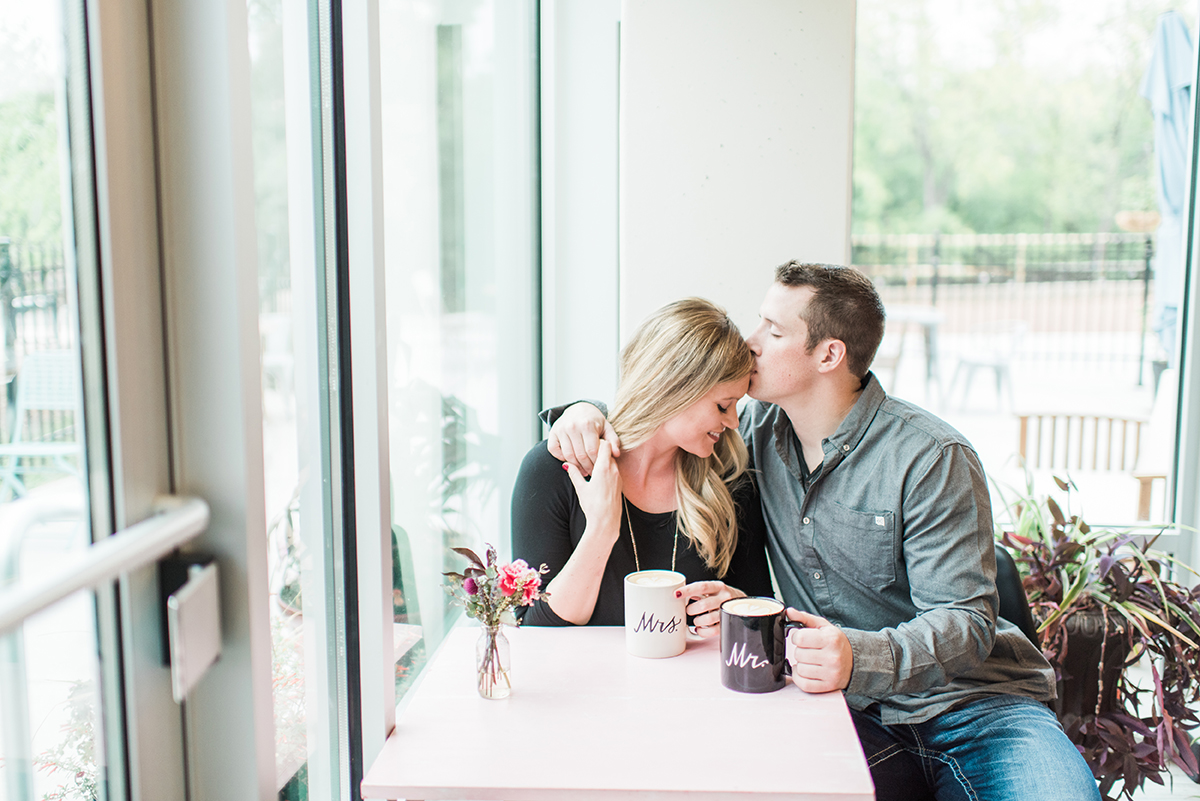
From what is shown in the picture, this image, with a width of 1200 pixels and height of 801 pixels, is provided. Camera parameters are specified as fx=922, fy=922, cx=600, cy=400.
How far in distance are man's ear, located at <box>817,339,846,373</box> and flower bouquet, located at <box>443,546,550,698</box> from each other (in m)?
0.71

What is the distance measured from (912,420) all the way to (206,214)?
1.18 m

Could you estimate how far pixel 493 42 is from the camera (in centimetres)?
231

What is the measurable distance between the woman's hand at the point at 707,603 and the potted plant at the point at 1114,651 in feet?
3.19

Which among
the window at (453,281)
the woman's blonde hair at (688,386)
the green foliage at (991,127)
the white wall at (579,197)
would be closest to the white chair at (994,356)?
the green foliage at (991,127)

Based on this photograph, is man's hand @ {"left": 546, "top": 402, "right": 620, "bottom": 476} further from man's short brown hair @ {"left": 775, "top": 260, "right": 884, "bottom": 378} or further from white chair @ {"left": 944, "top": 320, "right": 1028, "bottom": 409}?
white chair @ {"left": 944, "top": 320, "right": 1028, "bottom": 409}

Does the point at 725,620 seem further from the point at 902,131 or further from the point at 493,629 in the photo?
the point at 902,131

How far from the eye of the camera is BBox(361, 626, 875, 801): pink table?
3.31 ft

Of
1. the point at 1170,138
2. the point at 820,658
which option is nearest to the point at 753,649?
the point at 820,658

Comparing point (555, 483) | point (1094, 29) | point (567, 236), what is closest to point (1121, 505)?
point (567, 236)

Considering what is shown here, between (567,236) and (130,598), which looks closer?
(130,598)

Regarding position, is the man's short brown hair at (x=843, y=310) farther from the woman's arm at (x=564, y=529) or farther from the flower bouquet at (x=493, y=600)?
the flower bouquet at (x=493, y=600)

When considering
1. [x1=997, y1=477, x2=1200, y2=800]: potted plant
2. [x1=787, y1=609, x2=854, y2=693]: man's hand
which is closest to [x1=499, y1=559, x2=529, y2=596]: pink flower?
[x1=787, y1=609, x2=854, y2=693]: man's hand

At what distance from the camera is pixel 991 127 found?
39.7 ft

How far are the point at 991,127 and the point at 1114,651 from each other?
1154 centimetres
